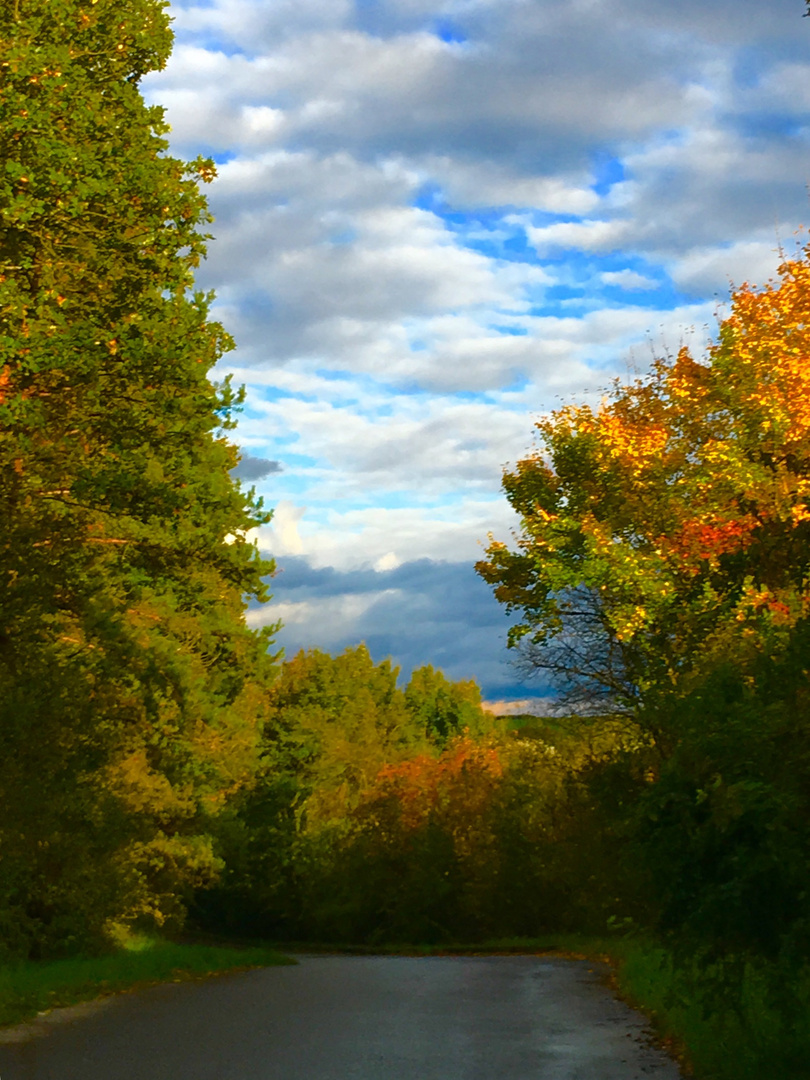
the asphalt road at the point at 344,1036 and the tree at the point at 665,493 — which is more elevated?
the tree at the point at 665,493

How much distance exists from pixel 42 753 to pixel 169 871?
→ 23.7 meters

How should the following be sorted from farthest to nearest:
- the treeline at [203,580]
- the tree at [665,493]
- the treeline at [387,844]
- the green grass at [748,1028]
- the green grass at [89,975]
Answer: the treeline at [387,844], the tree at [665,493], the green grass at [89,975], the treeline at [203,580], the green grass at [748,1028]

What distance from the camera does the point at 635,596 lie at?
32188mm

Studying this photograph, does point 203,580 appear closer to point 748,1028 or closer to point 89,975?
point 89,975

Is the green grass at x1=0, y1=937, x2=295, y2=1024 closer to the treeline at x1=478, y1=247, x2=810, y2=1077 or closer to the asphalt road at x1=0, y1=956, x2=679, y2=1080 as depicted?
the asphalt road at x1=0, y1=956, x2=679, y2=1080

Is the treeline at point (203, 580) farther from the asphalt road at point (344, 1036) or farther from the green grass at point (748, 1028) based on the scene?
the asphalt road at point (344, 1036)

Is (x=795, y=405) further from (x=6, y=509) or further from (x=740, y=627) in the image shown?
(x=6, y=509)

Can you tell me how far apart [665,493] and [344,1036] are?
20.3 meters

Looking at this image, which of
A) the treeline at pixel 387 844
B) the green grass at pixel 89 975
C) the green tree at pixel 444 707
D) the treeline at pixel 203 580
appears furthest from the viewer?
the green tree at pixel 444 707

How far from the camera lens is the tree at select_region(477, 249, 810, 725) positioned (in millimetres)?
29328

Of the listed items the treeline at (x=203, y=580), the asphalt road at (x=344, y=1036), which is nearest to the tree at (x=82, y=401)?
the treeline at (x=203, y=580)

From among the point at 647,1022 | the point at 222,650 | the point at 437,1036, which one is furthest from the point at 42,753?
the point at 222,650

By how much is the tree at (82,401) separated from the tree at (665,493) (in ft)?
34.7

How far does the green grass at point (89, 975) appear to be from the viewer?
16.9 metres
